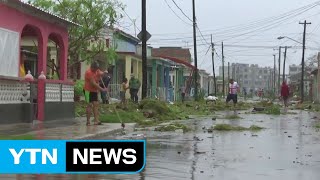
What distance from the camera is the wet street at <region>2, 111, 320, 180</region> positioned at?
8695 millimetres

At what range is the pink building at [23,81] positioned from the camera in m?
15.9

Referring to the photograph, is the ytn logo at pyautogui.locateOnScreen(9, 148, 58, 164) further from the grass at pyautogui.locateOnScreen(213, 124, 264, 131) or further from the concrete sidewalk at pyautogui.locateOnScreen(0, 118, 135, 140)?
the grass at pyautogui.locateOnScreen(213, 124, 264, 131)

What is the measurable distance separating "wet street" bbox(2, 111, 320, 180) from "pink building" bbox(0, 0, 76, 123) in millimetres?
3881

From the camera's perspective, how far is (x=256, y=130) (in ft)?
57.3

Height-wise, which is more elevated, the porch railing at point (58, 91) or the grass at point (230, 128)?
the porch railing at point (58, 91)

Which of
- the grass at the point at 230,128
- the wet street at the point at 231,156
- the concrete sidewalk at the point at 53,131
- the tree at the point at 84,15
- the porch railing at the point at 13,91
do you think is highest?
the tree at the point at 84,15

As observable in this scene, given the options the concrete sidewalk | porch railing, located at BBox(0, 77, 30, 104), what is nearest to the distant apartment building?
porch railing, located at BBox(0, 77, 30, 104)

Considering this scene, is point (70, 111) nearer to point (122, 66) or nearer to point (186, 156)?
point (186, 156)

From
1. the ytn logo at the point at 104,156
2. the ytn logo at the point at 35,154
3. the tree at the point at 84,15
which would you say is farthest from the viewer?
the tree at the point at 84,15

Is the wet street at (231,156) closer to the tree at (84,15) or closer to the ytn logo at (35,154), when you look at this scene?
the ytn logo at (35,154)

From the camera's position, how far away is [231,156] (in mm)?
10977

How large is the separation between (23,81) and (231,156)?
8221 millimetres

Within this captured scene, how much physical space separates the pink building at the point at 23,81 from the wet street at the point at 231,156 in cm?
388

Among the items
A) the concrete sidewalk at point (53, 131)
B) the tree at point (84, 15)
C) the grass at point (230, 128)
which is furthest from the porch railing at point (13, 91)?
the tree at point (84, 15)
